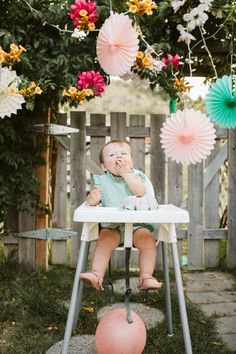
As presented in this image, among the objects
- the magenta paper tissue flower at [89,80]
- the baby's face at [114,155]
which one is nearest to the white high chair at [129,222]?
the baby's face at [114,155]

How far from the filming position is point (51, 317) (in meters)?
2.87

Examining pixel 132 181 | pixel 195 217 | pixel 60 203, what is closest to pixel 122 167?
pixel 132 181

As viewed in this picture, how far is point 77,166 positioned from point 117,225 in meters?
1.70

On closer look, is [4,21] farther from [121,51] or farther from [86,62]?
[121,51]

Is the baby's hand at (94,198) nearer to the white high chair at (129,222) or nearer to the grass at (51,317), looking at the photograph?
the white high chair at (129,222)

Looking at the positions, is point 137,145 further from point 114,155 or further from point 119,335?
point 119,335

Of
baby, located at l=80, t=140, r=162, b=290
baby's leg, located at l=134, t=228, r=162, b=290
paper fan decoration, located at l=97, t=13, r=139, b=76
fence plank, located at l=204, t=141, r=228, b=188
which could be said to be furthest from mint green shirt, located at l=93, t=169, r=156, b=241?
fence plank, located at l=204, t=141, r=228, b=188

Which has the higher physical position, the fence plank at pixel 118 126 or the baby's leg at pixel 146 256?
the fence plank at pixel 118 126

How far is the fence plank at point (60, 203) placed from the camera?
13.3ft

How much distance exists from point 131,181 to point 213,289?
163cm

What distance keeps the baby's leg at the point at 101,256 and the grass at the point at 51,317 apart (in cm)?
63

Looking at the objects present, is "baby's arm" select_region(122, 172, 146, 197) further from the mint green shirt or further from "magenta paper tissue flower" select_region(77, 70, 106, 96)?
"magenta paper tissue flower" select_region(77, 70, 106, 96)

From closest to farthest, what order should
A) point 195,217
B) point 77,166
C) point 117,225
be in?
point 117,225 < point 77,166 < point 195,217

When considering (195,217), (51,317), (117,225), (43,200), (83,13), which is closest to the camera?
(83,13)
